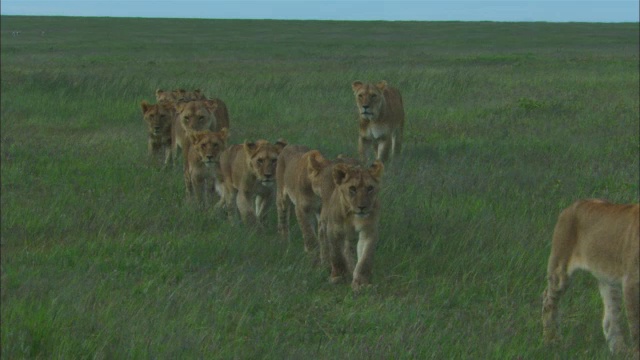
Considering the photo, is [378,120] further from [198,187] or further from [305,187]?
[305,187]

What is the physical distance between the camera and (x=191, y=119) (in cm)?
1182

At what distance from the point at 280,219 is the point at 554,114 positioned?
10.4m

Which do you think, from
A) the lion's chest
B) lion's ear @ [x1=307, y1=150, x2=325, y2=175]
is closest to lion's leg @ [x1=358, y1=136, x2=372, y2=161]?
the lion's chest

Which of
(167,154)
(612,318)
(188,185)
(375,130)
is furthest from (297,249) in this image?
(375,130)

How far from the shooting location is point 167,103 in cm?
1345

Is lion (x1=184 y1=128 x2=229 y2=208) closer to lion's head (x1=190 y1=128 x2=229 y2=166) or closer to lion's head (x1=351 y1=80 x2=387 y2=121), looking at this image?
lion's head (x1=190 y1=128 x2=229 y2=166)

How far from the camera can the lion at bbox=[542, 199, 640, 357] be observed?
5281mm

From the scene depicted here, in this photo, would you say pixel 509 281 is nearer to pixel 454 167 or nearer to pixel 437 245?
pixel 437 245

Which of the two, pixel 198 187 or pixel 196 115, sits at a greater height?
pixel 196 115

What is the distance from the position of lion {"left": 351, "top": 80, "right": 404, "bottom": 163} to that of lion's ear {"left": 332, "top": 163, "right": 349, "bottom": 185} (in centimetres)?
600

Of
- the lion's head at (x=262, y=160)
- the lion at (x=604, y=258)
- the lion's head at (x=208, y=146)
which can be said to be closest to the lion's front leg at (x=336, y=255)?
the lion's head at (x=262, y=160)

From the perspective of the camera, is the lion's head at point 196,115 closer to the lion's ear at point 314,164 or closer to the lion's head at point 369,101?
the lion's head at point 369,101

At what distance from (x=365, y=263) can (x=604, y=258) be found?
227 cm

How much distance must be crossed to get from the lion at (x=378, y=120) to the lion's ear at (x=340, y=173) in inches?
236
